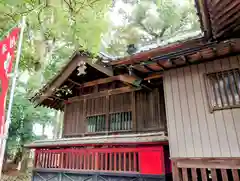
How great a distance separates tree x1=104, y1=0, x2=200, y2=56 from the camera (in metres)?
19.2

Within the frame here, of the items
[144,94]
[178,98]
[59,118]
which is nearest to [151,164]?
[178,98]

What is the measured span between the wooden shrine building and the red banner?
124 inches

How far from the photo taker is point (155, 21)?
2072cm

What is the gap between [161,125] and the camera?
6.92 m

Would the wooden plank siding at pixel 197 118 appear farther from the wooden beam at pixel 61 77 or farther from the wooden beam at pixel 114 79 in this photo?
the wooden beam at pixel 61 77

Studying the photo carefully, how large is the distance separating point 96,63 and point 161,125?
3.49m

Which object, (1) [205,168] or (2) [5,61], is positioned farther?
(1) [205,168]

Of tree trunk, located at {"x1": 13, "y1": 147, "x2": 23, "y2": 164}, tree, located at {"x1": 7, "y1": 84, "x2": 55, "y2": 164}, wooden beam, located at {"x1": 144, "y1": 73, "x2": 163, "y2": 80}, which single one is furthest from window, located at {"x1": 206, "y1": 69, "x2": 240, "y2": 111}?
tree trunk, located at {"x1": 13, "y1": 147, "x2": 23, "y2": 164}

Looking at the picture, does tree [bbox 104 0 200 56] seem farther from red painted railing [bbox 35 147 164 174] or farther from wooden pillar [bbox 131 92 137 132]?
red painted railing [bbox 35 147 164 174]

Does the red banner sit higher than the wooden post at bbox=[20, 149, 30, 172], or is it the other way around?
the red banner

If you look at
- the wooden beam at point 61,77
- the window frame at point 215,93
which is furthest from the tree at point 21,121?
the window frame at point 215,93

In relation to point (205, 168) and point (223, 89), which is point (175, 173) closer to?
point (205, 168)

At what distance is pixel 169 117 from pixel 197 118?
0.76 meters

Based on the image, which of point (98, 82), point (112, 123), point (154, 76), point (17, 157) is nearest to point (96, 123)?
point (112, 123)
